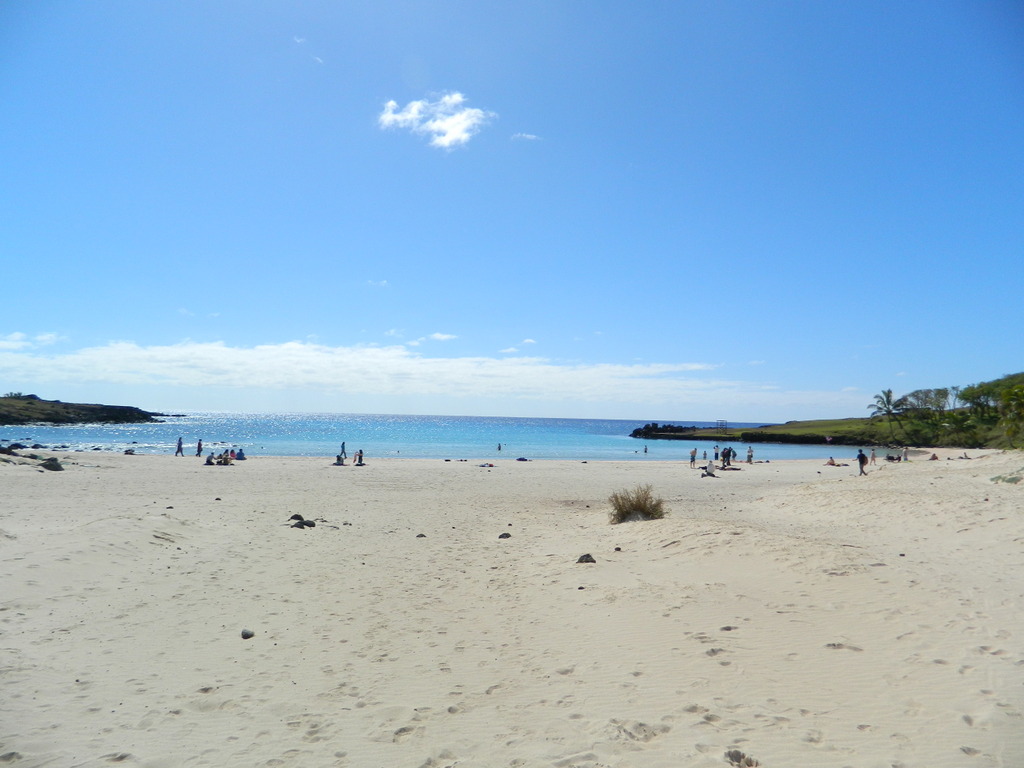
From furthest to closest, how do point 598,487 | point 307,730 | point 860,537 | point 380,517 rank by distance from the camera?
point 598,487 < point 380,517 < point 860,537 < point 307,730

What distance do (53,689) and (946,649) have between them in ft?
29.4

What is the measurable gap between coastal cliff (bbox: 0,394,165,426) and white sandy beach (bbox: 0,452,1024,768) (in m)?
123

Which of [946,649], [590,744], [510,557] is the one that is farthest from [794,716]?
[510,557]

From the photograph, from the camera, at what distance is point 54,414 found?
119 meters

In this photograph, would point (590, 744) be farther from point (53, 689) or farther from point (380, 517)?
point (380, 517)

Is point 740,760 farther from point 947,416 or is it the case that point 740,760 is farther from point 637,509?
point 947,416

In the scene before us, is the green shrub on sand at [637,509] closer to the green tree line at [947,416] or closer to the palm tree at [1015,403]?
the palm tree at [1015,403]

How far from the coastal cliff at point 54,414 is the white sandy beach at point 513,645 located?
402 ft

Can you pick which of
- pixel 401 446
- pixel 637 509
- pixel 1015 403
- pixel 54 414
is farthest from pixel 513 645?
pixel 54 414

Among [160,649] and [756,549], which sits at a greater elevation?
[756,549]

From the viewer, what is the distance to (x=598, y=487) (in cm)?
2828

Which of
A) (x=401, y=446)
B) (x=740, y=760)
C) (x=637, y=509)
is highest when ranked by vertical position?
(x=637, y=509)

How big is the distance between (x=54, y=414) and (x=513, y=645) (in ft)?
479

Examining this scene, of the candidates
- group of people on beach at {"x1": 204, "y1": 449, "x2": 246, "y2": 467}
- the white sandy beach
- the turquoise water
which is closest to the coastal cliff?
the turquoise water
